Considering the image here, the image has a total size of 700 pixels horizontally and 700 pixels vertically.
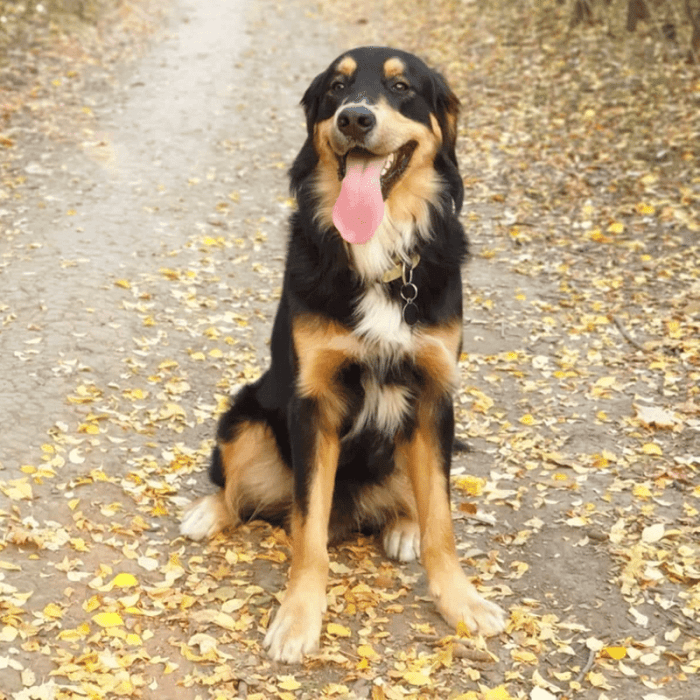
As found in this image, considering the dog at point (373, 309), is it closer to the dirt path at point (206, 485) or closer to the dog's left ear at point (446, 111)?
the dog's left ear at point (446, 111)

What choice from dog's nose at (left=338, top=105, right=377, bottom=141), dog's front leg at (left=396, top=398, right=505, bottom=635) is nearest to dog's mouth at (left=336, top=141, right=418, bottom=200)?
dog's nose at (left=338, top=105, right=377, bottom=141)

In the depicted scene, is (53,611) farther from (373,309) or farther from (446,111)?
(446,111)

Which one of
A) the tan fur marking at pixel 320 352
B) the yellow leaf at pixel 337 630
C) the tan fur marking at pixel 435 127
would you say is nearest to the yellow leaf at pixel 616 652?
the yellow leaf at pixel 337 630

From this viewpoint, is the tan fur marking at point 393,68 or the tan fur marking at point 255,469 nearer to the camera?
the tan fur marking at point 393,68

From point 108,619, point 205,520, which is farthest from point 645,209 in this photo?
point 108,619

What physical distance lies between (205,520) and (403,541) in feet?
3.30

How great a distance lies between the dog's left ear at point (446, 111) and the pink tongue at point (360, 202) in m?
0.43

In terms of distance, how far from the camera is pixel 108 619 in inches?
140

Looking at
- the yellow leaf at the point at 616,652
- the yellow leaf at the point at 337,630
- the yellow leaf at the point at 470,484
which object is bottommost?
the yellow leaf at the point at 337,630

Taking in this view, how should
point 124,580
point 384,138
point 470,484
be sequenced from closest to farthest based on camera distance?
point 384,138 < point 124,580 < point 470,484

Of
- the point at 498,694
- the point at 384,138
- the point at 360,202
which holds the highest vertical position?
the point at 384,138

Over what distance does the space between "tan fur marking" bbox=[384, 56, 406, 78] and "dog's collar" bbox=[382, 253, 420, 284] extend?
790 mm

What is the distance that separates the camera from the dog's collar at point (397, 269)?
3.71m

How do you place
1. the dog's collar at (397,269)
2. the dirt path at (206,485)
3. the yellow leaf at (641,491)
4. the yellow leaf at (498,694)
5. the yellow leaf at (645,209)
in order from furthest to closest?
the yellow leaf at (645,209)
the yellow leaf at (641,491)
the dog's collar at (397,269)
the dirt path at (206,485)
the yellow leaf at (498,694)
